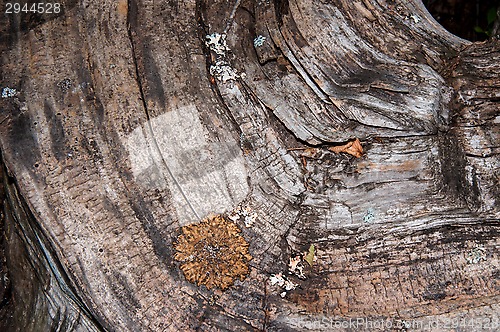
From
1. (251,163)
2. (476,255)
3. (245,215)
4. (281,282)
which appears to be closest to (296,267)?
(281,282)

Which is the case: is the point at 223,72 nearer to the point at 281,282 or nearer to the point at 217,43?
the point at 217,43

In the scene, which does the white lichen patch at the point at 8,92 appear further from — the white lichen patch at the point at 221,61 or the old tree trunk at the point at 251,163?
the white lichen patch at the point at 221,61

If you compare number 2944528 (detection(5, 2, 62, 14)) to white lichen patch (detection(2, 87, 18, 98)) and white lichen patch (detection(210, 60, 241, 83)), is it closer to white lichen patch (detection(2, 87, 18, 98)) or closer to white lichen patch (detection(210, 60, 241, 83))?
white lichen patch (detection(2, 87, 18, 98))

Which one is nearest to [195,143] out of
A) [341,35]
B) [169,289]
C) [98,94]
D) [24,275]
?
[98,94]

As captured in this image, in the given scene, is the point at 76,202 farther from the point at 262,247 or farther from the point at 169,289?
the point at 262,247

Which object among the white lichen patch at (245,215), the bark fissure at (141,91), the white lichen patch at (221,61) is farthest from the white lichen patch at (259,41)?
the white lichen patch at (245,215)
